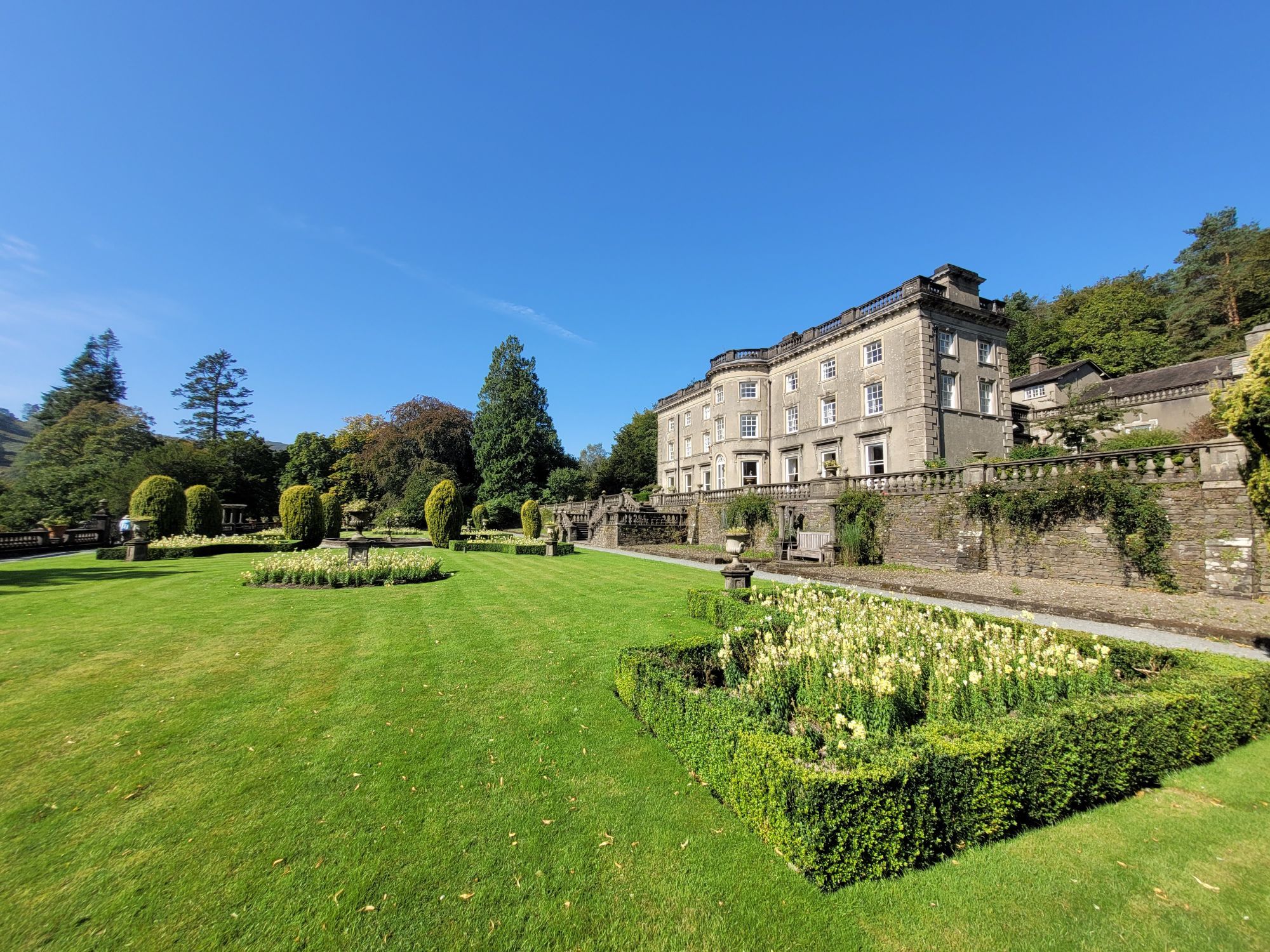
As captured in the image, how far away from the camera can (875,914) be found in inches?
104

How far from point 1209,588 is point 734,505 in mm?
14480

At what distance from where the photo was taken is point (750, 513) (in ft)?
71.9

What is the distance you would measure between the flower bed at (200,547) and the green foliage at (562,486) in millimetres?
20249

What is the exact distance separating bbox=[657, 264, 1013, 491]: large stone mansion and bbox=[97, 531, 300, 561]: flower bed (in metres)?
22.8

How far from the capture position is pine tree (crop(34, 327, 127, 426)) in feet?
156

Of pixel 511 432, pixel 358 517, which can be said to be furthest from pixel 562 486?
pixel 358 517

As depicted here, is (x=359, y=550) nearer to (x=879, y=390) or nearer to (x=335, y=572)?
(x=335, y=572)

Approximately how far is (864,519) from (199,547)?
23.5m

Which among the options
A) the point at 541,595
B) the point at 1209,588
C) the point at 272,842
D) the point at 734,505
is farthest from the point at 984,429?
the point at 272,842

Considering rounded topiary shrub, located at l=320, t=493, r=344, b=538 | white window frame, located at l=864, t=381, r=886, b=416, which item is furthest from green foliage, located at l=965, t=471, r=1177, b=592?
rounded topiary shrub, located at l=320, t=493, r=344, b=538

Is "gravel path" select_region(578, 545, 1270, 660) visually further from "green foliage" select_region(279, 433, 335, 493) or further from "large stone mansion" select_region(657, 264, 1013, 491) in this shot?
"green foliage" select_region(279, 433, 335, 493)

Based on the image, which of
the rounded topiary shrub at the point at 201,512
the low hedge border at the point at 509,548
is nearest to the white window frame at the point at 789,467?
the low hedge border at the point at 509,548

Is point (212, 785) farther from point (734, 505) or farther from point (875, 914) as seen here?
point (734, 505)

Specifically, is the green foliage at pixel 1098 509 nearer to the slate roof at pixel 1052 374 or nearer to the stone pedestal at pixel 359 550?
the stone pedestal at pixel 359 550
